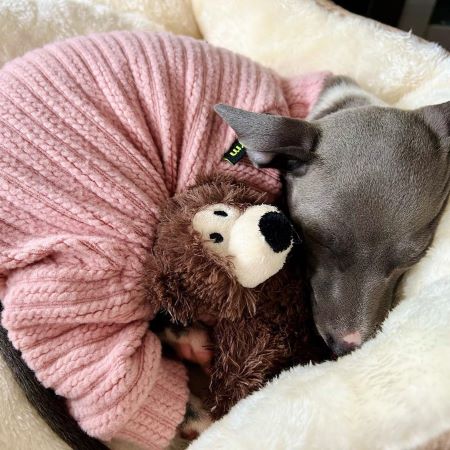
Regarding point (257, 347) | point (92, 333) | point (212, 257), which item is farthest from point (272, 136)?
point (92, 333)

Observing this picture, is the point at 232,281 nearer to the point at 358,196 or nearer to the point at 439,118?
the point at 358,196

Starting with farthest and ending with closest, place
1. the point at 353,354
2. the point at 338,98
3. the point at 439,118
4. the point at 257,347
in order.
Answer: the point at 338,98 < the point at 439,118 < the point at 257,347 < the point at 353,354

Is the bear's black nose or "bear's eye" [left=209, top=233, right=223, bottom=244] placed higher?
the bear's black nose

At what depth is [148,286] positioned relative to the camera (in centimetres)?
113

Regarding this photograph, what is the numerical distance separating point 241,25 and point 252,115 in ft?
2.78

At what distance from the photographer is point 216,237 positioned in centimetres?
110

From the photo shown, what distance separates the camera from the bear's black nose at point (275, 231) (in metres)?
1.07

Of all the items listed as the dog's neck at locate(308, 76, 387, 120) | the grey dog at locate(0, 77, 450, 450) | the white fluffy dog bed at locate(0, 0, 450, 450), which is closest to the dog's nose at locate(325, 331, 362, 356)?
the grey dog at locate(0, 77, 450, 450)

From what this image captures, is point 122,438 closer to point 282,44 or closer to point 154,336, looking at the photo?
point 154,336

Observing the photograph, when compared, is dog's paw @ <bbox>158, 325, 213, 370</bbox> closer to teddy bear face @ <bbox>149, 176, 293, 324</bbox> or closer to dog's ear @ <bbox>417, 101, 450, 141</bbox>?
teddy bear face @ <bbox>149, 176, 293, 324</bbox>

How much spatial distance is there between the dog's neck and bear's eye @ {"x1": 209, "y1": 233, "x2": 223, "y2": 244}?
605mm

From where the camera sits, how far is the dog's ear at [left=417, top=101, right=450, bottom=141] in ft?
4.34

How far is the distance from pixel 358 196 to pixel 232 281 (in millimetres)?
345

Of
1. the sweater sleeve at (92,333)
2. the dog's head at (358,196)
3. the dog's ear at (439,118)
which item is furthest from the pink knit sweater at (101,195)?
the dog's ear at (439,118)
